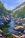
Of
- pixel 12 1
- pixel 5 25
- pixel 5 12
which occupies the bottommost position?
pixel 5 25

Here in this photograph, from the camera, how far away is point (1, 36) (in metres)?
1.15

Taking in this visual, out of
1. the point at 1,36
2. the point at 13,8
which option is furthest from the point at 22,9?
the point at 1,36

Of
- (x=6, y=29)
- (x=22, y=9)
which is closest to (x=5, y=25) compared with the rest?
(x=6, y=29)

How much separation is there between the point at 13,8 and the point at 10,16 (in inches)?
3.9

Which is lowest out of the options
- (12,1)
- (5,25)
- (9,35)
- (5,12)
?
(9,35)

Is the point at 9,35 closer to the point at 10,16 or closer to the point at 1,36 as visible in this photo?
the point at 1,36

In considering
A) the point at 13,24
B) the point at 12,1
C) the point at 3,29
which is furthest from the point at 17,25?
the point at 12,1

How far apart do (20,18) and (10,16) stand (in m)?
0.11

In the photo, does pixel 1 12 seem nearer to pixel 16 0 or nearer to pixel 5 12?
pixel 5 12

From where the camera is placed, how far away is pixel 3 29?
3.79ft

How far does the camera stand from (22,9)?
1.20 metres

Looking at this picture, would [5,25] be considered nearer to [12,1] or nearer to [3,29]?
[3,29]

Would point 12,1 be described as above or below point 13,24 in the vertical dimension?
above

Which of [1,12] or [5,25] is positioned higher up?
[1,12]
